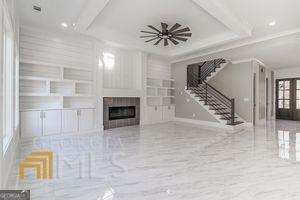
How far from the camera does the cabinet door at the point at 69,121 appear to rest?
A: 198 inches

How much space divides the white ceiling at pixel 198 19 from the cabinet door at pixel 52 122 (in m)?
2.49

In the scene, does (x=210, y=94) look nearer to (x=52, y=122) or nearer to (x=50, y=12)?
(x=52, y=122)

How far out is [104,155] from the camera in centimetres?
339

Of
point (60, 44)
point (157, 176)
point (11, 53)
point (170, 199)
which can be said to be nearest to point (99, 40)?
point (60, 44)

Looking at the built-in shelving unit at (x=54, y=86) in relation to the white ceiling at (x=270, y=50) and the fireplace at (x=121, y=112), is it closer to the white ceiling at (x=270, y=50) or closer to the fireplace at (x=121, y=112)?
the fireplace at (x=121, y=112)

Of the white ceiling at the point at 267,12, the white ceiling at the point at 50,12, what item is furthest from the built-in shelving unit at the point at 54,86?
the white ceiling at the point at 267,12

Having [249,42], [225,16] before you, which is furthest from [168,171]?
[249,42]

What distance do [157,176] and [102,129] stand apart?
3.90 meters

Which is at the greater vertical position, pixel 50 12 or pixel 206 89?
pixel 50 12

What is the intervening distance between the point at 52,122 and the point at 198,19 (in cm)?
513

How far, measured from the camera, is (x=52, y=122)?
4.80m

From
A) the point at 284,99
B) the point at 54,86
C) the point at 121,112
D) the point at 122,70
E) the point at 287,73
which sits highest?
the point at 287,73

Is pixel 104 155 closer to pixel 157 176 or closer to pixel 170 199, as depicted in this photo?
pixel 157 176

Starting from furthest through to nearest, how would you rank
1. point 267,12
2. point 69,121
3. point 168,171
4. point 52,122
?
point 69,121 < point 52,122 < point 267,12 < point 168,171
